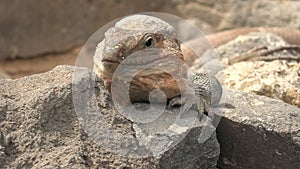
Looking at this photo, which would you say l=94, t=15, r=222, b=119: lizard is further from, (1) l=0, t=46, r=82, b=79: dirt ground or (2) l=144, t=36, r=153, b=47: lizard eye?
(1) l=0, t=46, r=82, b=79: dirt ground

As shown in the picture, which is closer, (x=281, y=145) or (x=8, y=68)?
(x=281, y=145)

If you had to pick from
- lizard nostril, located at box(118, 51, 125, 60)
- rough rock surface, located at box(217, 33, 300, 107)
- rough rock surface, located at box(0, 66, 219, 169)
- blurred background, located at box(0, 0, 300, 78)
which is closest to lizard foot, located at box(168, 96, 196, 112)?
rough rock surface, located at box(0, 66, 219, 169)

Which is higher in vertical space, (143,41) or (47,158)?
(143,41)

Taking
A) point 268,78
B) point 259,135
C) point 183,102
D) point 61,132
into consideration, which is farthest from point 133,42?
point 268,78

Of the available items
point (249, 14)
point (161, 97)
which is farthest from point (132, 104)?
point (249, 14)

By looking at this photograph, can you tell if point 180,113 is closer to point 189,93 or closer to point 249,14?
point 189,93

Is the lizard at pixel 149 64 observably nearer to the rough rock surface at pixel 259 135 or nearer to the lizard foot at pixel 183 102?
the lizard foot at pixel 183 102
